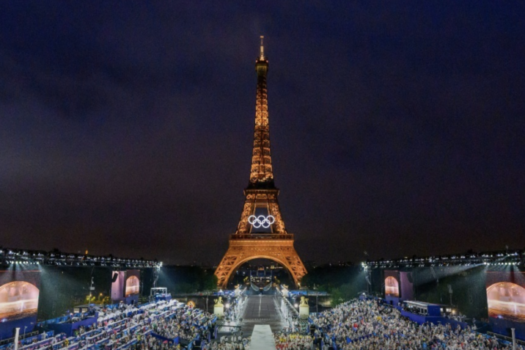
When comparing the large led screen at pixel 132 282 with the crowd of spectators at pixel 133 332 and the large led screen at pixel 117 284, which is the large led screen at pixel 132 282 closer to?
the large led screen at pixel 117 284

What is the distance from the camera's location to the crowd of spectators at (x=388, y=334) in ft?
80.7

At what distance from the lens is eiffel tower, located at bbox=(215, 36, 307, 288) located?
68.9 metres

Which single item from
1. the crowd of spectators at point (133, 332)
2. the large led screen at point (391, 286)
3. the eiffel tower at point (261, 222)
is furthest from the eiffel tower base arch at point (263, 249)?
the crowd of spectators at point (133, 332)

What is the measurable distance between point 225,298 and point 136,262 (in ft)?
52.6

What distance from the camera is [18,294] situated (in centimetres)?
3022

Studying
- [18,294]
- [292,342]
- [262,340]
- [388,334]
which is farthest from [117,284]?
[388,334]

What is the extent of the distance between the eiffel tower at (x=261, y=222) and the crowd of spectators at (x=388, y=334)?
3053 cm

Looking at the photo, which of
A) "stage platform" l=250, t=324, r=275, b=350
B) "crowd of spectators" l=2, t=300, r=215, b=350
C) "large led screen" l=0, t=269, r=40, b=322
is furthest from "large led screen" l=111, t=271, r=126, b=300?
"stage platform" l=250, t=324, r=275, b=350

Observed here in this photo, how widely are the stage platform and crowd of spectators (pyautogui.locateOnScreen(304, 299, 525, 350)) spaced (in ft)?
13.3

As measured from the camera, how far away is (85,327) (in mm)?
29297

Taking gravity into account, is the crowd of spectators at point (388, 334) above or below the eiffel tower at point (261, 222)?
below

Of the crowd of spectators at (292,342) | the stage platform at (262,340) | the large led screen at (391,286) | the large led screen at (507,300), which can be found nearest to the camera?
Answer: the stage platform at (262,340)

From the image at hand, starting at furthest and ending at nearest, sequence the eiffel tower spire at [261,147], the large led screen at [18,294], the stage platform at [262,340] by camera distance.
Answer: the eiffel tower spire at [261,147] < the large led screen at [18,294] < the stage platform at [262,340]

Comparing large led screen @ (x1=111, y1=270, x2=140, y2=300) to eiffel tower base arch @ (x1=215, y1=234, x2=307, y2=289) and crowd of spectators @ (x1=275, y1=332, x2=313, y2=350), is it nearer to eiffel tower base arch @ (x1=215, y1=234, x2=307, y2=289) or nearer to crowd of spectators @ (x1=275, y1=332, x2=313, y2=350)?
eiffel tower base arch @ (x1=215, y1=234, x2=307, y2=289)
